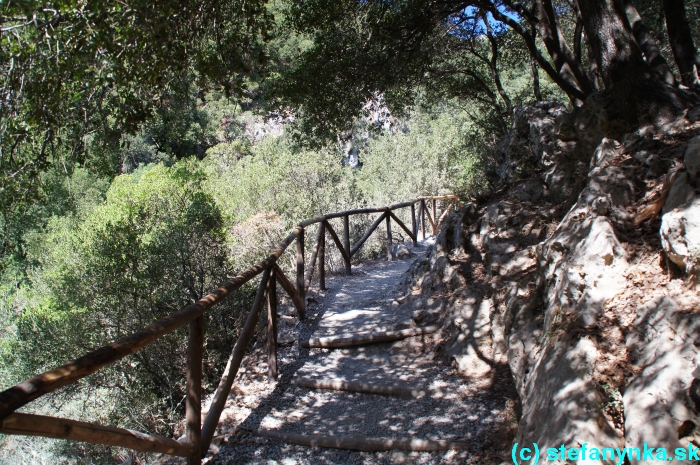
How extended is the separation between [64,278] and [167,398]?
2.28m

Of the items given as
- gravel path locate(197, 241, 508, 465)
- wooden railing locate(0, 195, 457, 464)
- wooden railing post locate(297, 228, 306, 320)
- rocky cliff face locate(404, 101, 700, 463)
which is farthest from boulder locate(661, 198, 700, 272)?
wooden railing post locate(297, 228, 306, 320)

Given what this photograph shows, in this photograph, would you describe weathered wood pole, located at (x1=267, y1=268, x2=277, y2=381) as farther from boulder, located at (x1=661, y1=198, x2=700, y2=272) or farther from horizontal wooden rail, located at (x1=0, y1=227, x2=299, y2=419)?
boulder, located at (x1=661, y1=198, x2=700, y2=272)

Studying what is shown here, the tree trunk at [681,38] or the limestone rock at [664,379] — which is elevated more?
the tree trunk at [681,38]

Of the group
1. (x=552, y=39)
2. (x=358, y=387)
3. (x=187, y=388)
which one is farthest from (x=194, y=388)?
(x=552, y=39)

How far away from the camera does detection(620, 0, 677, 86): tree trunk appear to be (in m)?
4.68

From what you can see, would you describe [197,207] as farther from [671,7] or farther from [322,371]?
[671,7]

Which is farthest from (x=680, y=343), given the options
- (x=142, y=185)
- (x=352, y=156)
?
(x=352, y=156)

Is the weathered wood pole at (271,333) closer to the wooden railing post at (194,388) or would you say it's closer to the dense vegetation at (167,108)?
the wooden railing post at (194,388)

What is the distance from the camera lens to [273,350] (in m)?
4.41

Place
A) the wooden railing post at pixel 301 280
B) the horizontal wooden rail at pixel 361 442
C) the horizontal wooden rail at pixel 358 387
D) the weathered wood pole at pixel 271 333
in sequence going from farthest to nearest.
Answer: the wooden railing post at pixel 301 280 → the weathered wood pole at pixel 271 333 → the horizontal wooden rail at pixel 358 387 → the horizontal wooden rail at pixel 361 442

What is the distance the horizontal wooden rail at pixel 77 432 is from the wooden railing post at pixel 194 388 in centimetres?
26

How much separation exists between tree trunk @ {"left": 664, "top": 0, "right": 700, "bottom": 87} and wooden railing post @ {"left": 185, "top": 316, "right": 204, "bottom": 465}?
632 centimetres

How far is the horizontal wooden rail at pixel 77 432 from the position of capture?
1.68 metres

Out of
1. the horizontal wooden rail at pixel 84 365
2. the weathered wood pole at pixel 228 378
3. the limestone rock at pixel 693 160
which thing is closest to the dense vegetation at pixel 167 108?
the limestone rock at pixel 693 160
